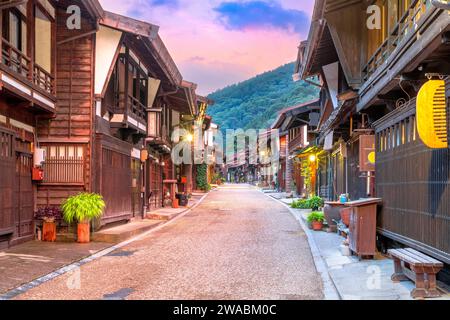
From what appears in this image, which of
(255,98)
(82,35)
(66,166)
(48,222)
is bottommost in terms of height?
(48,222)

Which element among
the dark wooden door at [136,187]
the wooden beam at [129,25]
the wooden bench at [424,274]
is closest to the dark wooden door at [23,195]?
the wooden beam at [129,25]

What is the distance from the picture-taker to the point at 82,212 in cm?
1462

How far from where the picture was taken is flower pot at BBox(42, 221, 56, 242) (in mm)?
14828

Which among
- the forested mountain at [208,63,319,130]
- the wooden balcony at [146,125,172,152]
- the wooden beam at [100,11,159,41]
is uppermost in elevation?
the forested mountain at [208,63,319,130]

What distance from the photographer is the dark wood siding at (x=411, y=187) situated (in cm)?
734

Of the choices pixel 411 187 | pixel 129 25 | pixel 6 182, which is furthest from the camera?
pixel 129 25

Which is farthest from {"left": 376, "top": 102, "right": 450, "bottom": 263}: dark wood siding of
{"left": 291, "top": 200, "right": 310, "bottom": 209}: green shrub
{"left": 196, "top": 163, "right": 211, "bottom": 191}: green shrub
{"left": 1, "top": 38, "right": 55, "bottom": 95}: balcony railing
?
{"left": 196, "top": 163, "right": 211, "bottom": 191}: green shrub

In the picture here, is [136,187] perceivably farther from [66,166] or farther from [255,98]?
[255,98]

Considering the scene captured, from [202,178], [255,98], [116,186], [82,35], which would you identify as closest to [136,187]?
[116,186]

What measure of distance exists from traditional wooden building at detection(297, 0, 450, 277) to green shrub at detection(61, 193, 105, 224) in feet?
24.9

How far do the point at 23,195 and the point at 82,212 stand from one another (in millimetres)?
1685

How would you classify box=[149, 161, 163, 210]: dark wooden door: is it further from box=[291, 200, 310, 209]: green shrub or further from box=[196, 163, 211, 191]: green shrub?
box=[196, 163, 211, 191]: green shrub

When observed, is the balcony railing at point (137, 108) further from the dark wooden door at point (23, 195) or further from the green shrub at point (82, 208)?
the dark wooden door at point (23, 195)
